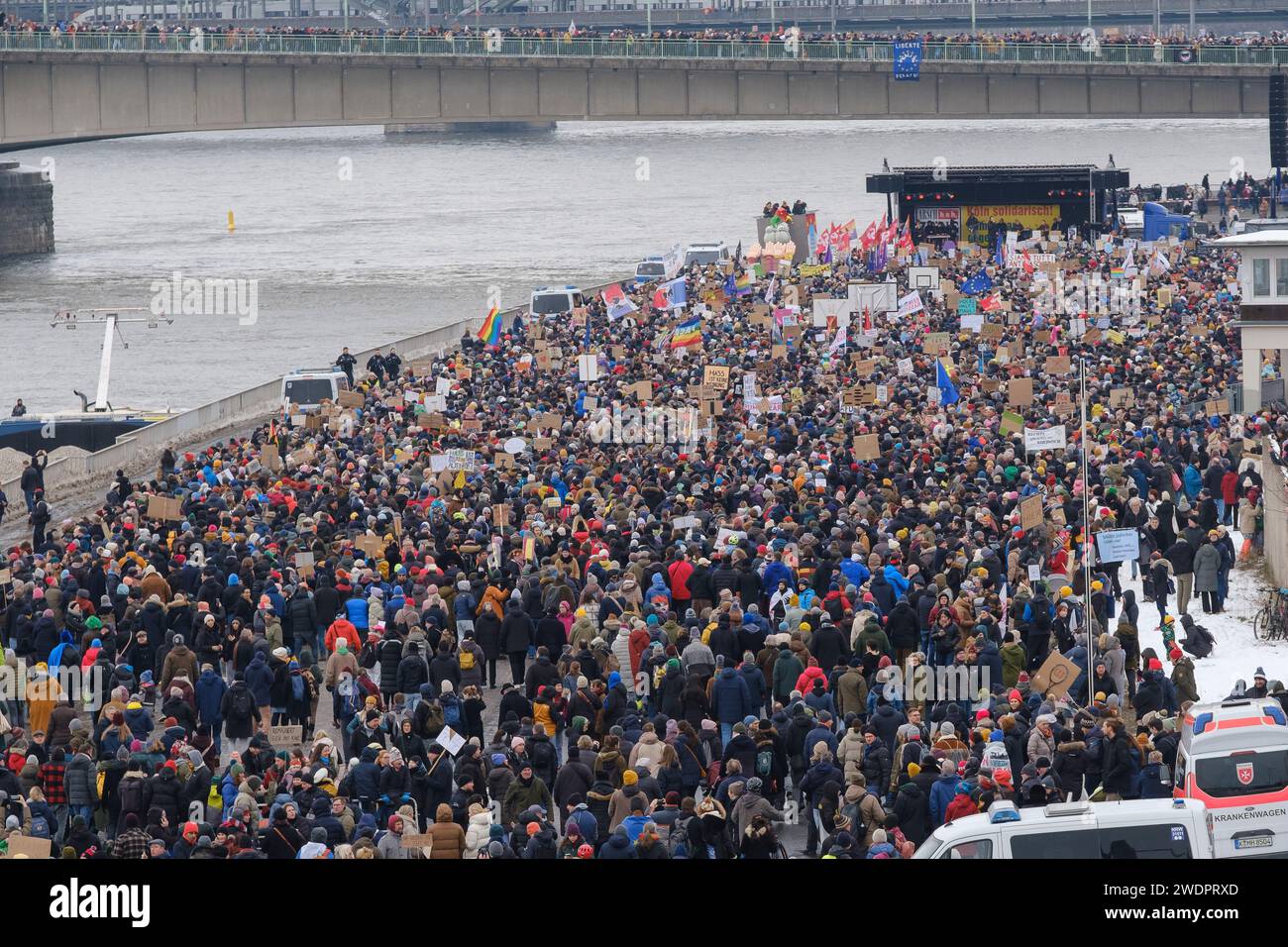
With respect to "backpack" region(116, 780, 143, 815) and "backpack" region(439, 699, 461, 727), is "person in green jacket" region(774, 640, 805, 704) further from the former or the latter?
"backpack" region(116, 780, 143, 815)

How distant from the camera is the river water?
66000 mm

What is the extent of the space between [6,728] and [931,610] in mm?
6903

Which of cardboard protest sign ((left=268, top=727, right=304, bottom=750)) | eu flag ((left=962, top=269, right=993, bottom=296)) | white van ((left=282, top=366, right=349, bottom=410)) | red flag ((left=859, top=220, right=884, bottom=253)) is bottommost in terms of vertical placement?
cardboard protest sign ((left=268, top=727, right=304, bottom=750))

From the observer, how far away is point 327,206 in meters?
119

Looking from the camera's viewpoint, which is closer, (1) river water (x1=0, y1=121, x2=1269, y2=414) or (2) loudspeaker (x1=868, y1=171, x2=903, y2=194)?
(2) loudspeaker (x1=868, y1=171, x2=903, y2=194)

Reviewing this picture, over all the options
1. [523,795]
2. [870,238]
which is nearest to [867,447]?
[523,795]

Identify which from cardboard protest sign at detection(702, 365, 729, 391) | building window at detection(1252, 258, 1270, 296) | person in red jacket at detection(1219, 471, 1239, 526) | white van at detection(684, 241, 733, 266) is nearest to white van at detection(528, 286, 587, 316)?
white van at detection(684, 241, 733, 266)

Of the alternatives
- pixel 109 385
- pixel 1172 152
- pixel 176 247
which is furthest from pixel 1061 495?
pixel 1172 152

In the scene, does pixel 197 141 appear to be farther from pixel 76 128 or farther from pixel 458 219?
pixel 76 128

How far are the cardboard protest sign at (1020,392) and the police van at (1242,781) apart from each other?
15.8 metres

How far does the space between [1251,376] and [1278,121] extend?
32872 mm

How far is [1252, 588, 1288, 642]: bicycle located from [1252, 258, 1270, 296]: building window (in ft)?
38.6

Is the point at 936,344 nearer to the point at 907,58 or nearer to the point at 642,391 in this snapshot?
the point at 642,391

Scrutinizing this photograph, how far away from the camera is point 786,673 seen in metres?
15.7
